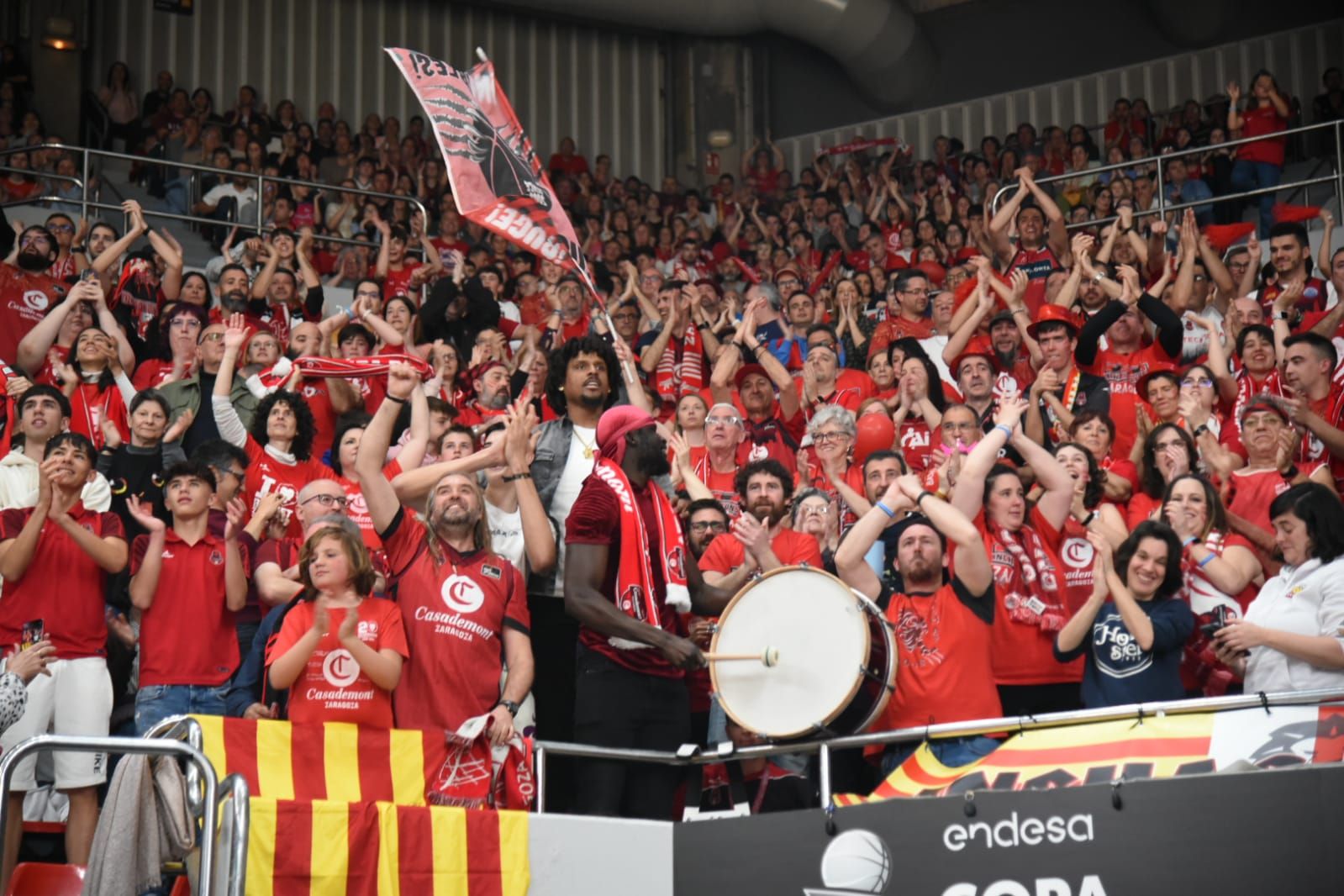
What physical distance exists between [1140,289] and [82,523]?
6988 millimetres

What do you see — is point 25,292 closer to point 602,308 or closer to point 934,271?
point 602,308

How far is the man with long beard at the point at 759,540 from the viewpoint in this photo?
6980 mm

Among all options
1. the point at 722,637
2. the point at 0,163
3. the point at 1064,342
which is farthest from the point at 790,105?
the point at 722,637

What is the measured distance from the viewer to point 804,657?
21.6 ft

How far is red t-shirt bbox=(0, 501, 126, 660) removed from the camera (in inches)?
283

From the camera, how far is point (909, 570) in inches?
275

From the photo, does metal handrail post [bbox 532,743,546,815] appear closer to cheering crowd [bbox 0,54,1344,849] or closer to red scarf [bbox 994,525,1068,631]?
cheering crowd [bbox 0,54,1344,849]

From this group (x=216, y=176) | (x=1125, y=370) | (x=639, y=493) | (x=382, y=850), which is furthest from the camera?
(x=216, y=176)

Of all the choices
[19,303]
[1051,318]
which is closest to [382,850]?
[1051,318]

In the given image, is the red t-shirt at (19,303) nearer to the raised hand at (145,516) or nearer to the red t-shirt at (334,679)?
the raised hand at (145,516)

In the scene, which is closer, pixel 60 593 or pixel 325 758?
pixel 325 758

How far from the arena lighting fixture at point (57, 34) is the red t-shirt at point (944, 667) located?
14032 millimetres

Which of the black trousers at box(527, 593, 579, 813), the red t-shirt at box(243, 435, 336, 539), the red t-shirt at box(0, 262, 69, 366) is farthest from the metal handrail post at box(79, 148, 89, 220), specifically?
the black trousers at box(527, 593, 579, 813)

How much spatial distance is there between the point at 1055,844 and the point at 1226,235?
877 cm
